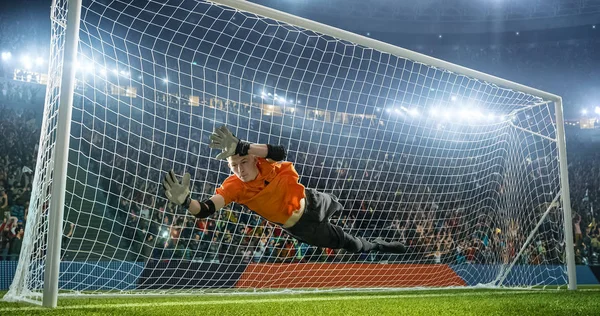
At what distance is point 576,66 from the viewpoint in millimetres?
26547

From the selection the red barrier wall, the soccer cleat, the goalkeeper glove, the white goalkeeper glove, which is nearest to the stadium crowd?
the red barrier wall

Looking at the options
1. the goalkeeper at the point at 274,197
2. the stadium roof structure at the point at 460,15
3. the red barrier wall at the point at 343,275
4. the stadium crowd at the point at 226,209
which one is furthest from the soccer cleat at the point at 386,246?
the stadium roof structure at the point at 460,15

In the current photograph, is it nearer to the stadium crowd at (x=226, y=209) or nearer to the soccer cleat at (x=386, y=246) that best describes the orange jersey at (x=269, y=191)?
the soccer cleat at (x=386, y=246)

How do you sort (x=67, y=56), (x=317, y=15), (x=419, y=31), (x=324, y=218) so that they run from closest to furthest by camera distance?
(x=67, y=56)
(x=324, y=218)
(x=317, y=15)
(x=419, y=31)

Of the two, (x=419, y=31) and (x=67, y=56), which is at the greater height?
(x=419, y=31)

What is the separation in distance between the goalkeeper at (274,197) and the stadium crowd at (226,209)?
1.83 m

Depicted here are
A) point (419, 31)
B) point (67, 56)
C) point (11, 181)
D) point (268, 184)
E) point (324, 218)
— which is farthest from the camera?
point (419, 31)

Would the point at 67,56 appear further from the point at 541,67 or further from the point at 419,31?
the point at 541,67

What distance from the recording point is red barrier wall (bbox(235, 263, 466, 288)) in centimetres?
930

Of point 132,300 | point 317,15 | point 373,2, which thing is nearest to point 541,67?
point 373,2

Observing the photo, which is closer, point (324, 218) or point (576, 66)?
point (324, 218)

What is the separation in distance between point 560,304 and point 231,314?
11.7 ft

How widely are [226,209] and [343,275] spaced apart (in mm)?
2569

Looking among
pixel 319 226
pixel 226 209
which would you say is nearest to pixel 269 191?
pixel 319 226
